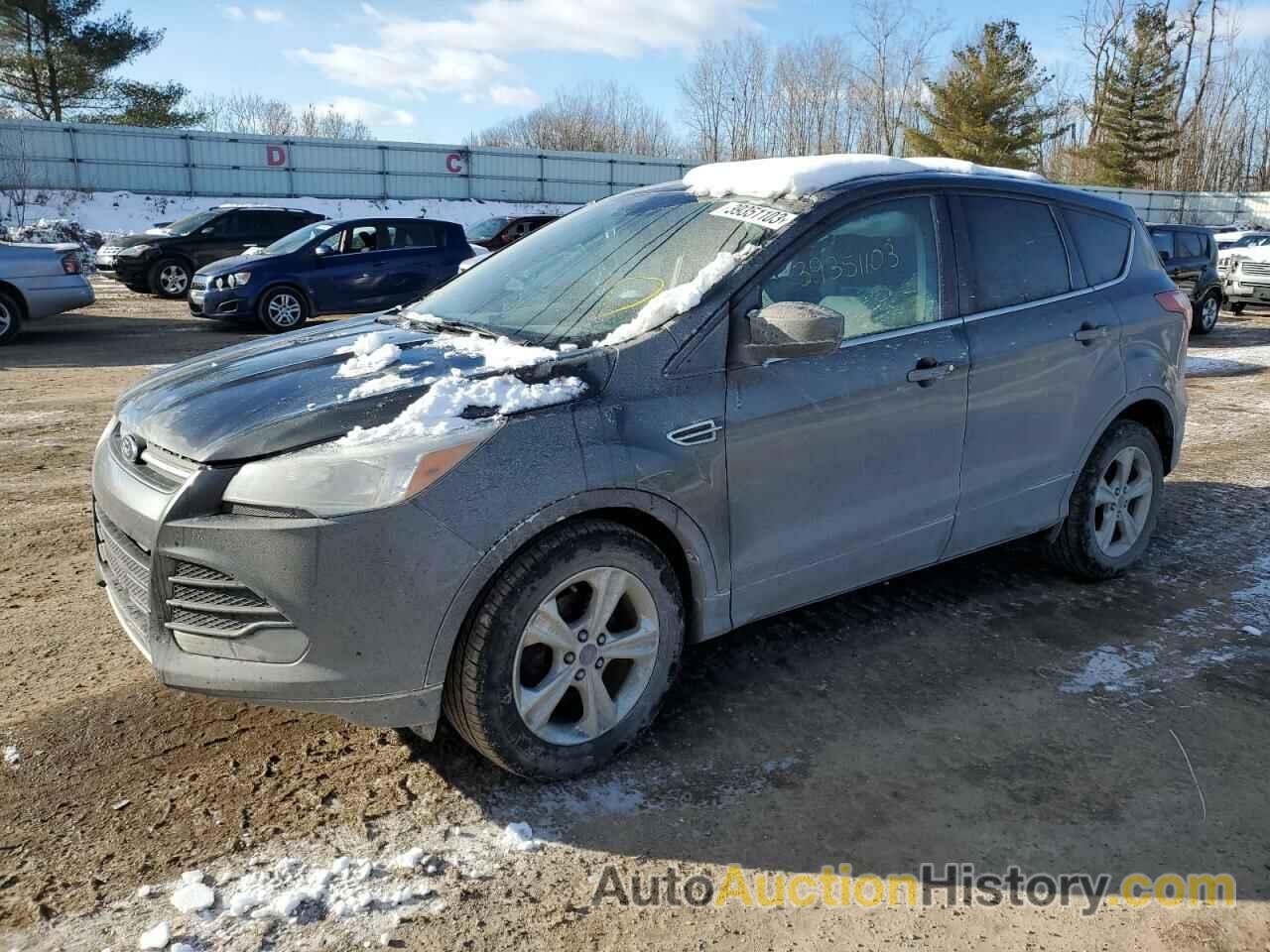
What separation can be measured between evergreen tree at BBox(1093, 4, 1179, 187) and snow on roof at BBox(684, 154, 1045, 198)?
188ft

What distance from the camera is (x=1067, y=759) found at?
10.9 ft

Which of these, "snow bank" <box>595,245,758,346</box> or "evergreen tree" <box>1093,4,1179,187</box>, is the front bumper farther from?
"evergreen tree" <box>1093,4,1179,187</box>

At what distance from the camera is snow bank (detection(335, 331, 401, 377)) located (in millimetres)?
3251

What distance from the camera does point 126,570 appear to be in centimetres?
310

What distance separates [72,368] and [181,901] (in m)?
9.61

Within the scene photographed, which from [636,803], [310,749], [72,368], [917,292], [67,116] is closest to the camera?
[636,803]

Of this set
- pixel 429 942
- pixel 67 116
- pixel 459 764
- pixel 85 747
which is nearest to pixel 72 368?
pixel 85 747

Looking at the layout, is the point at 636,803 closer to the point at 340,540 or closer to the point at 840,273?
the point at 340,540

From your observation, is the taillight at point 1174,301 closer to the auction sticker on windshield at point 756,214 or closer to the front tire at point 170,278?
the auction sticker on windshield at point 756,214

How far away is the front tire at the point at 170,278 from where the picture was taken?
18.3 meters

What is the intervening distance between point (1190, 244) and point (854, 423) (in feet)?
51.8

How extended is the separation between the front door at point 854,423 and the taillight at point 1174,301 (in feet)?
5.10

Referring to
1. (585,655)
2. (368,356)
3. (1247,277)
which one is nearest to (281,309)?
(368,356)

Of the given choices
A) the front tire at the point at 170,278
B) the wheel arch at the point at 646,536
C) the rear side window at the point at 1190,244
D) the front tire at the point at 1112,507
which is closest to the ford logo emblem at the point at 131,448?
the wheel arch at the point at 646,536
